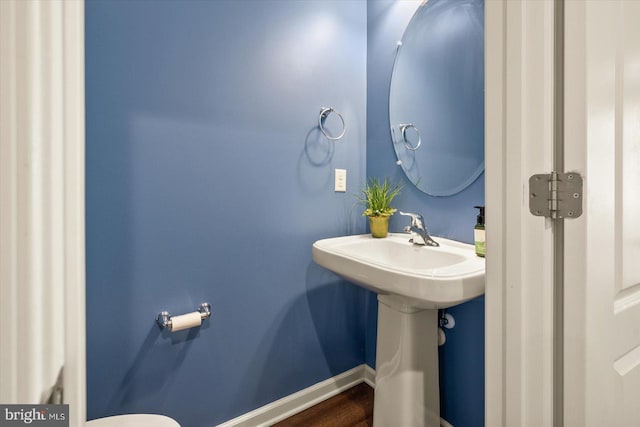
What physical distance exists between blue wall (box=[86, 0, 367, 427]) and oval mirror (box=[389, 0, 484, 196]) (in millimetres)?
282

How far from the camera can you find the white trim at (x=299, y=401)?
1.27m

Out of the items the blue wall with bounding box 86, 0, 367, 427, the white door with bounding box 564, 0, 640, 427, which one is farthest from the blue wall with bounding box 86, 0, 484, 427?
the white door with bounding box 564, 0, 640, 427

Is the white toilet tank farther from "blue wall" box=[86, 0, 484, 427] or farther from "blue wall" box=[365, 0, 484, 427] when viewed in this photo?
"blue wall" box=[365, 0, 484, 427]

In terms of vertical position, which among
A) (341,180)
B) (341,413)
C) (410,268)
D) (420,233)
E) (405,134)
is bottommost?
(341,413)

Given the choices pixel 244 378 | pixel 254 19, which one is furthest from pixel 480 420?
pixel 254 19

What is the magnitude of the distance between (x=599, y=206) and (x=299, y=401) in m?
1.41

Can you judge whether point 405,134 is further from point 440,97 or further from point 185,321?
point 185,321

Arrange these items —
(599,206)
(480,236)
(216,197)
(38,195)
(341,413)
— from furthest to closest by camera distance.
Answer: (341,413), (216,197), (480,236), (599,206), (38,195)

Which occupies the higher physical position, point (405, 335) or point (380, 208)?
point (380, 208)

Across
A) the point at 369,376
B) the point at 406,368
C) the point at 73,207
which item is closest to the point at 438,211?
the point at 406,368

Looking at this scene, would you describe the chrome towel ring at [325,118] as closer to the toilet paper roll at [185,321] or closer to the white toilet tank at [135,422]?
the toilet paper roll at [185,321]

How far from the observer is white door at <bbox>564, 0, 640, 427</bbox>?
1.73 feet

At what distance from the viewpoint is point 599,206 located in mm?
546

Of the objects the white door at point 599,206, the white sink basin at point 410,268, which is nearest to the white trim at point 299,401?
the white sink basin at point 410,268
